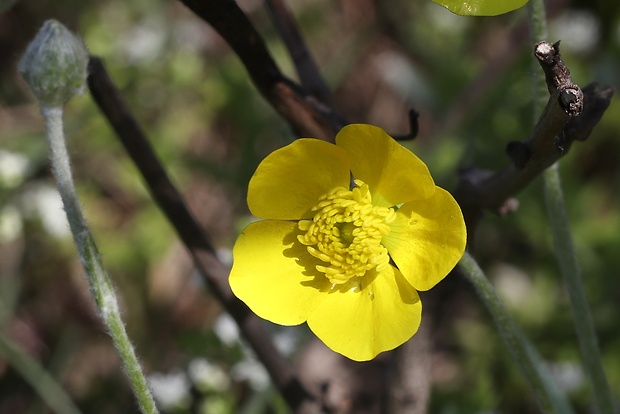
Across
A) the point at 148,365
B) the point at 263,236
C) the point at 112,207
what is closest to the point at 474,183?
the point at 263,236

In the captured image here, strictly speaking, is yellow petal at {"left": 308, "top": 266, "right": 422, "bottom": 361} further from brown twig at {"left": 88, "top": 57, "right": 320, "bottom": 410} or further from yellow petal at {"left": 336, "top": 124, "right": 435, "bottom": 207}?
brown twig at {"left": 88, "top": 57, "right": 320, "bottom": 410}

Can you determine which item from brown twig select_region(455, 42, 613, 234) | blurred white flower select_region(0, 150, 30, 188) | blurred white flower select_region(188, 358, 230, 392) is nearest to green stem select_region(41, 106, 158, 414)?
brown twig select_region(455, 42, 613, 234)

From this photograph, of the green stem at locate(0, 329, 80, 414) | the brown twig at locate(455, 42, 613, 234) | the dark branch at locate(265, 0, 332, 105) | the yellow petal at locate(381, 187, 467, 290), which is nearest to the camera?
the brown twig at locate(455, 42, 613, 234)

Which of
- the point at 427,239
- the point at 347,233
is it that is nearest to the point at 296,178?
the point at 347,233

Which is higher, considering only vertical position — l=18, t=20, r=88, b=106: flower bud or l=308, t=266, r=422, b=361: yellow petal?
l=18, t=20, r=88, b=106: flower bud

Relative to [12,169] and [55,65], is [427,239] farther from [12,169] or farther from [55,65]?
[12,169]

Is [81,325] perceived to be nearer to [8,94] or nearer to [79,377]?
[79,377]
